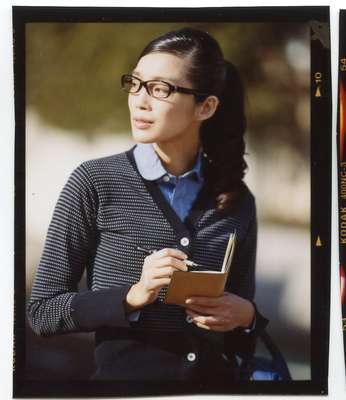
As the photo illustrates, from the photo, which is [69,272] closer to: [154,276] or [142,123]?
[154,276]

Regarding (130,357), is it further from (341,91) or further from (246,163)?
(341,91)

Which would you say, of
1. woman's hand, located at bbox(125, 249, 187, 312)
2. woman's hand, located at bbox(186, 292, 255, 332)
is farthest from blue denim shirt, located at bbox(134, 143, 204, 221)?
woman's hand, located at bbox(186, 292, 255, 332)

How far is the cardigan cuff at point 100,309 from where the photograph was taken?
4.63ft

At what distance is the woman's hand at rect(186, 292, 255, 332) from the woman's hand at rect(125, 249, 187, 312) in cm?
8

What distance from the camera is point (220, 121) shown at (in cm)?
146

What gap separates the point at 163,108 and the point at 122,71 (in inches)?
5.4

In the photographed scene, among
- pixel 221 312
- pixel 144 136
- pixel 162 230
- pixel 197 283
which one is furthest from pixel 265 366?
pixel 144 136

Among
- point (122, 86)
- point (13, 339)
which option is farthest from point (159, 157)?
point (13, 339)

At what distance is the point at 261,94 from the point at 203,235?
377mm

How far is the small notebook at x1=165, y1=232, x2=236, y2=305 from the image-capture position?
4.52 ft

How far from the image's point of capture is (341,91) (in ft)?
4.84

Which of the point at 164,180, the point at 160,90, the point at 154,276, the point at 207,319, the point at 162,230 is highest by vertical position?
the point at 160,90

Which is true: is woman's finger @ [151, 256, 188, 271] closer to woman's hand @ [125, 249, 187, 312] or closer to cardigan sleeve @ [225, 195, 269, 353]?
woman's hand @ [125, 249, 187, 312]

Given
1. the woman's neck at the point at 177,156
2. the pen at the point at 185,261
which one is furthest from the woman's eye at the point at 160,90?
the pen at the point at 185,261
